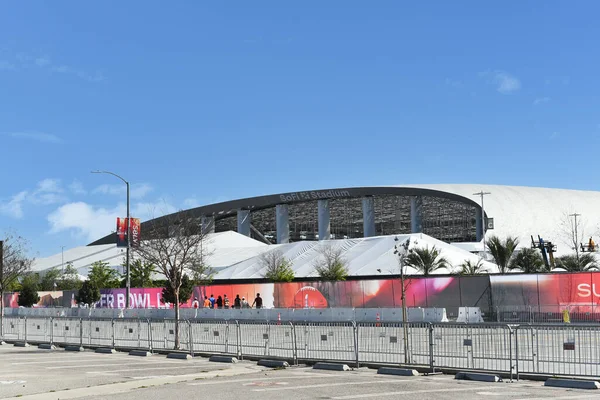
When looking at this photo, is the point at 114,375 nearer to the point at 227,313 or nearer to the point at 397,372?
the point at 397,372

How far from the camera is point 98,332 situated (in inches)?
1092

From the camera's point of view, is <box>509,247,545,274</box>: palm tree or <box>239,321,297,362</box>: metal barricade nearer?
<box>239,321,297,362</box>: metal barricade

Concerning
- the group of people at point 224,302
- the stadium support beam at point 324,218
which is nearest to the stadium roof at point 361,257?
the group of people at point 224,302

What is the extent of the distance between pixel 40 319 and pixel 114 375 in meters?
13.5

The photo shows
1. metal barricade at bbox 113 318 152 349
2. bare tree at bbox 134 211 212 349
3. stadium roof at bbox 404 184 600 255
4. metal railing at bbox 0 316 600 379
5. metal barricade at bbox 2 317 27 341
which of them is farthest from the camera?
stadium roof at bbox 404 184 600 255

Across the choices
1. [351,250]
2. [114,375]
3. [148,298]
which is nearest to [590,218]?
[351,250]

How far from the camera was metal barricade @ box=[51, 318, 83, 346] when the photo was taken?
28.7 m

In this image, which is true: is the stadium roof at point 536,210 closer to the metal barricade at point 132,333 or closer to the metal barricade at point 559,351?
the metal barricade at point 132,333

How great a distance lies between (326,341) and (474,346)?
4216 mm

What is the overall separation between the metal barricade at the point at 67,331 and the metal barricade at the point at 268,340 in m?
8.04

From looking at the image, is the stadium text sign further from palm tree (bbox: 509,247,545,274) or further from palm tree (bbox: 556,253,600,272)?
palm tree (bbox: 556,253,600,272)

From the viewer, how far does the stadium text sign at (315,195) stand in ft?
399

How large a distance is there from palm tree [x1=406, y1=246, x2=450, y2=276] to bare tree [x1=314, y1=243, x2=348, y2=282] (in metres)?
7.02

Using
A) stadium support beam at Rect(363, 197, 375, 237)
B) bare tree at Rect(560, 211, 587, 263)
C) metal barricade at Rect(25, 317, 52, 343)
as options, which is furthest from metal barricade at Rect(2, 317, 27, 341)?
stadium support beam at Rect(363, 197, 375, 237)
